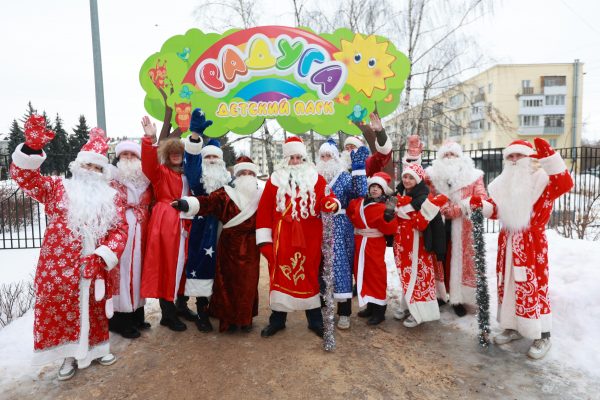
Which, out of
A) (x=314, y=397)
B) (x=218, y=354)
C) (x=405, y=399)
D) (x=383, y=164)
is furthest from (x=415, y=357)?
(x=383, y=164)

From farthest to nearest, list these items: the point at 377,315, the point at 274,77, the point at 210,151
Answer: the point at 274,77
the point at 377,315
the point at 210,151

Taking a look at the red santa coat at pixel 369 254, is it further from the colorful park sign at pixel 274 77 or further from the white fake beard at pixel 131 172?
the colorful park sign at pixel 274 77

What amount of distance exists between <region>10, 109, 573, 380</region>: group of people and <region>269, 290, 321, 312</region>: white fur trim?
1 cm

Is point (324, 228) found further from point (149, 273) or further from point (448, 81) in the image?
point (448, 81)

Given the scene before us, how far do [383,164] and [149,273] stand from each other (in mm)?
2732

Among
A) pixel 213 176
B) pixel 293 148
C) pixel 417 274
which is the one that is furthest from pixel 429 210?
pixel 213 176

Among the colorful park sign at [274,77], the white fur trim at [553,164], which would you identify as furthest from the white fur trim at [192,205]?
the white fur trim at [553,164]

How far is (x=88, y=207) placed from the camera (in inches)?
113

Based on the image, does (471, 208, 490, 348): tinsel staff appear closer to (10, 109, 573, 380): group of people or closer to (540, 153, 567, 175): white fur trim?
(10, 109, 573, 380): group of people

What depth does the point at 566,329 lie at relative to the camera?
11.5 feet

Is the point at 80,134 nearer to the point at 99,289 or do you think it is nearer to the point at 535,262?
the point at 99,289

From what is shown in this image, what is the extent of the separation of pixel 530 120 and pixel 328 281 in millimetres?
46269

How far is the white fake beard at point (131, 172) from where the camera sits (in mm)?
3513

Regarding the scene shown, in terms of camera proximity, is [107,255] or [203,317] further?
[203,317]
